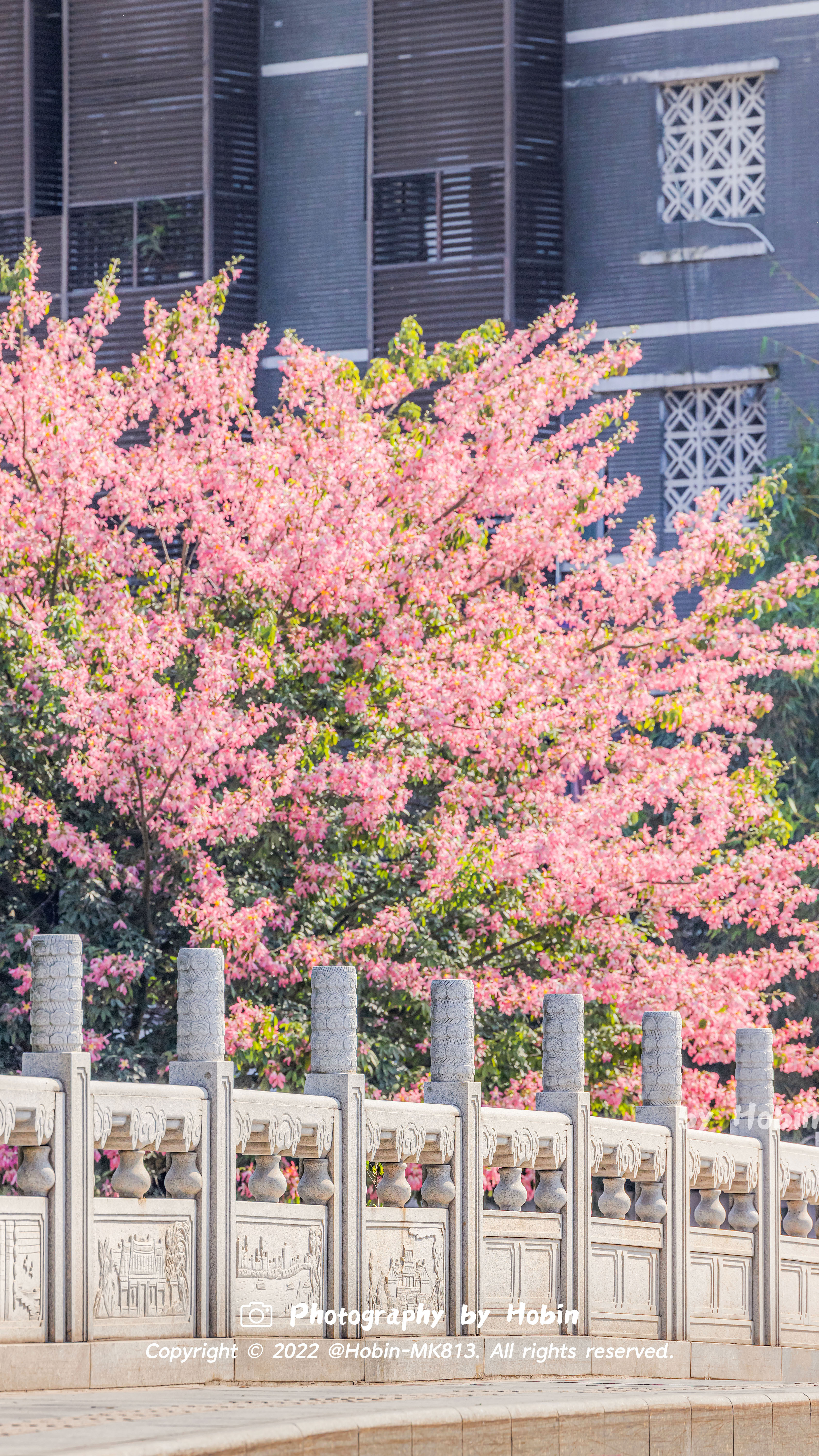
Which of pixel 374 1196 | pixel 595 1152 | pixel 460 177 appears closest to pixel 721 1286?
pixel 595 1152

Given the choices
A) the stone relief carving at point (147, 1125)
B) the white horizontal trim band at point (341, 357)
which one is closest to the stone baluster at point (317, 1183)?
the stone relief carving at point (147, 1125)

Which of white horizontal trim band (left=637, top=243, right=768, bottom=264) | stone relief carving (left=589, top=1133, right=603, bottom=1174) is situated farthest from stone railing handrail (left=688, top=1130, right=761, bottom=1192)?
white horizontal trim band (left=637, top=243, right=768, bottom=264)

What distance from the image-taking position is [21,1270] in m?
9.16

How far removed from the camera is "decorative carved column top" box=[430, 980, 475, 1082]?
1187 centimetres

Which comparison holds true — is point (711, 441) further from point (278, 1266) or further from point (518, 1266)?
point (278, 1266)

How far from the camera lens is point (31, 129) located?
24141 mm

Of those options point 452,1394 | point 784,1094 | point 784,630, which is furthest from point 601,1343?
point 784,1094

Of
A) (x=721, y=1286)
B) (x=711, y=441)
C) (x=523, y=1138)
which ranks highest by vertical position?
(x=711, y=441)

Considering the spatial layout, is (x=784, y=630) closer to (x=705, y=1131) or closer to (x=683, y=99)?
(x=705, y=1131)

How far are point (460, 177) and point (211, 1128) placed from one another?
1498cm

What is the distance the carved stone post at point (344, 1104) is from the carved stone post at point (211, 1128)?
742 millimetres

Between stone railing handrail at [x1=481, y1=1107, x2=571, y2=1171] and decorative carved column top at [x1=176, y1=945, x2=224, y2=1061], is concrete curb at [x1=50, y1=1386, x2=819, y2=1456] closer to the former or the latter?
stone railing handrail at [x1=481, y1=1107, x2=571, y2=1171]

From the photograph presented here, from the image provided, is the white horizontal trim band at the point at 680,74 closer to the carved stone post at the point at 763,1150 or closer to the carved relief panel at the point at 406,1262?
the carved stone post at the point at 763,1150

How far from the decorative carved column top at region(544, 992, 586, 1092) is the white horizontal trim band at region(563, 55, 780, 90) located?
13.1 meters
